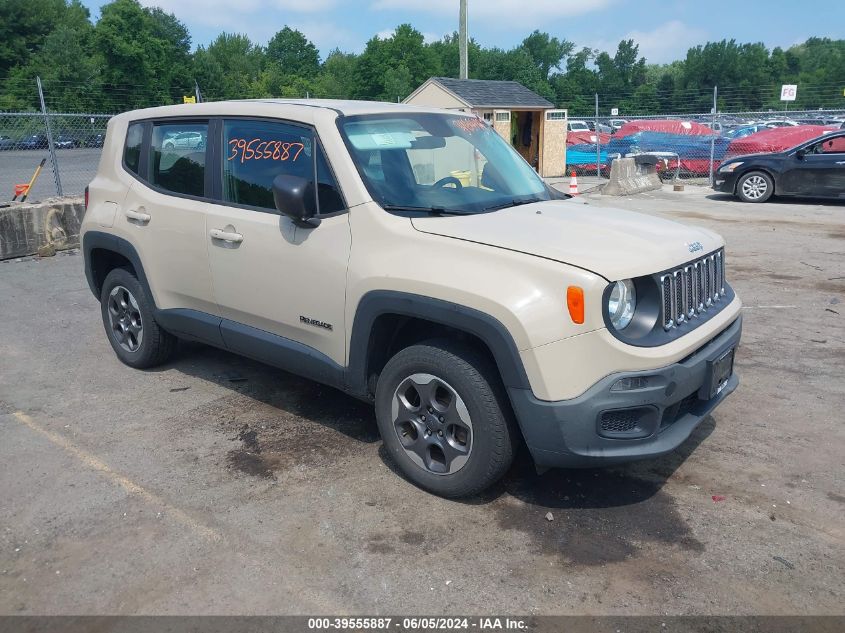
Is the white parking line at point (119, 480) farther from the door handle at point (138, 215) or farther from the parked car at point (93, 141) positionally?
the parked car at point (93, 141)

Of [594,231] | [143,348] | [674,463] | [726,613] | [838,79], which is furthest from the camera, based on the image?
[838,79]

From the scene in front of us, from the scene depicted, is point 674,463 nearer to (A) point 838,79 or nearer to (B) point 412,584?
(B) point 412,584

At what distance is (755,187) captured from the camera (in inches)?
599

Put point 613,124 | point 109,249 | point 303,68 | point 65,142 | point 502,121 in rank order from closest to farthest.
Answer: point 109,249
point 65,142
point 502,121
point 613,124
point 303,68

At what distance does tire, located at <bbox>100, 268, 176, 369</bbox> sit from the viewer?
533 centimetres

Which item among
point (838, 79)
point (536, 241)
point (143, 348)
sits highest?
point (838, 79)

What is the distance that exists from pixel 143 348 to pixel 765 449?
427cm

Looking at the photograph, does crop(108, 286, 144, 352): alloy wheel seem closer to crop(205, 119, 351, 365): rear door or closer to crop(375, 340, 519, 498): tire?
crop(205, 119, 351, 365): rear door

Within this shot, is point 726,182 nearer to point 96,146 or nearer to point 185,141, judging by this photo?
point 96,146

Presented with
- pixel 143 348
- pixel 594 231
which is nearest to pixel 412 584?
pixel 594 231

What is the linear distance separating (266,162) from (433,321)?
158cm

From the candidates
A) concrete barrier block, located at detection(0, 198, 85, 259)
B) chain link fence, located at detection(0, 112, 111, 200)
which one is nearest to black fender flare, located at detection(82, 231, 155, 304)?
concrete barrier block, located at detection(0, 198, 85, 259)

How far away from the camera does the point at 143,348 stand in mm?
5473

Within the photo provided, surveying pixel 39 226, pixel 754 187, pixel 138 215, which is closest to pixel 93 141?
pixel 39 226
